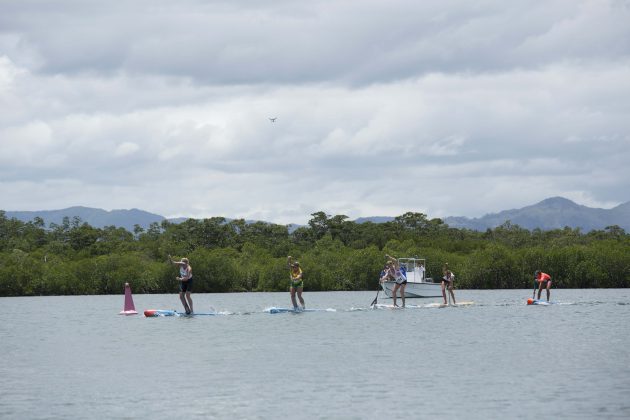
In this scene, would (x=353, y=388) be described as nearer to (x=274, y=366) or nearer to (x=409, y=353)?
(x=274, y=366)

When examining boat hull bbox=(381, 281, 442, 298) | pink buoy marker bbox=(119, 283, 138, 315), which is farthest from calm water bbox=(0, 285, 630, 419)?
boat hull bbox=(381, 281, 442, 298)

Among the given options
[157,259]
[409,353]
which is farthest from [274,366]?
[157,259]

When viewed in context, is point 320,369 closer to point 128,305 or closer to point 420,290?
point 128,305

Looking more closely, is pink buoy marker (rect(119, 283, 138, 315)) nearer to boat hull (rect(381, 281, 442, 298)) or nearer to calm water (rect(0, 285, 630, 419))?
calm water (rect(0, 285, 630, 419))

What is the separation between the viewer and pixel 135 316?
5188 cm

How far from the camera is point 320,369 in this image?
2747 centimetres

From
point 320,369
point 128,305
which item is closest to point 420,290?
point 128,305

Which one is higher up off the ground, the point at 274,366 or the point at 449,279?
the point at 449,279

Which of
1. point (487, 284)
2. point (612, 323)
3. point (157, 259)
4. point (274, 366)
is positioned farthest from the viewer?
point (157, 259)

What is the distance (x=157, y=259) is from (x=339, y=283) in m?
33.3

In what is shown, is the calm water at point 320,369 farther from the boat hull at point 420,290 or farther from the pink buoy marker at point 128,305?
the boat hull at point 420,290

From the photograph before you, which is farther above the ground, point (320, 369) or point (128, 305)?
point (128, 305)

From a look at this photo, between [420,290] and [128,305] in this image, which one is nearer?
[128,305]

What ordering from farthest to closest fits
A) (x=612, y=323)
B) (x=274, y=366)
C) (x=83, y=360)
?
(x=612, y=323) < (x=83, y=360) < (x=274, y=366)
